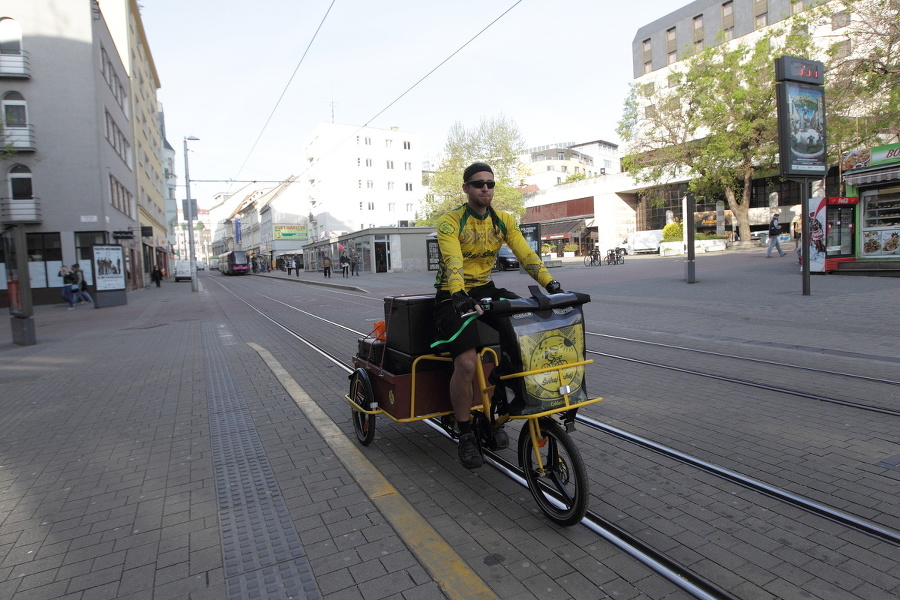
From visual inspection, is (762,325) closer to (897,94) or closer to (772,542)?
(772,542)

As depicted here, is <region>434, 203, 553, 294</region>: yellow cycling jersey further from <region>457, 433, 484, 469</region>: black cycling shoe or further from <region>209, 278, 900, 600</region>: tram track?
<region>209, 278, 900, 600</region>: tram track

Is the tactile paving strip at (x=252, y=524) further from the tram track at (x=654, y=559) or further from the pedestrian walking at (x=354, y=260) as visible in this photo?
the pedestrian walking at (x=354, y=260)

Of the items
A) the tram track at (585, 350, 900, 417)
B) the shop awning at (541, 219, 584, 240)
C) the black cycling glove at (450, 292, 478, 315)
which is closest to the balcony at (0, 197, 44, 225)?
the tram track at (585, 350, 900, 417)

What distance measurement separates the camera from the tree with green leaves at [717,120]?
104 ft

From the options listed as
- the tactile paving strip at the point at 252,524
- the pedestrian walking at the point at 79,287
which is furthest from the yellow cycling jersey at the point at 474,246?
the pedestrian walking at the point at 79,287

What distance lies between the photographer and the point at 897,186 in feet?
50.3

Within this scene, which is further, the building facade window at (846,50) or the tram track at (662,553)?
the building facade window at (846,50)

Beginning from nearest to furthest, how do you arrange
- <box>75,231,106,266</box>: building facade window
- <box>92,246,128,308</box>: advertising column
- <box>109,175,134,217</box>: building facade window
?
<box>92,246,128,308</box>: advertising column, <box>75,231,106,266</box>: building facade window, <box>109,175,134,217</box>: building facade window

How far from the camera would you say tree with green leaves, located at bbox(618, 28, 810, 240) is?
31781mm

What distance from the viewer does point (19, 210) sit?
80.2 feet

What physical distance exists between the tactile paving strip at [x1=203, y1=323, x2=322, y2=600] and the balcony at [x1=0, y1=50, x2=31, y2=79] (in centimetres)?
2742

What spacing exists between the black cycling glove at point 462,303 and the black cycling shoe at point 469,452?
0.89 meters

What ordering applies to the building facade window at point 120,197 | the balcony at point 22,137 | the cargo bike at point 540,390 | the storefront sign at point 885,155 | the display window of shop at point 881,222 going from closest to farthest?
the cargo bike at point 540,390, the storefront sign at point 885,155, the display window of shop at point 881,222, the balcony at point 22,137, the building facade window at point 120,197

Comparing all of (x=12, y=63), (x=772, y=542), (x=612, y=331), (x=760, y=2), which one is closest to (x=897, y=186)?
(x=612, y=331)
